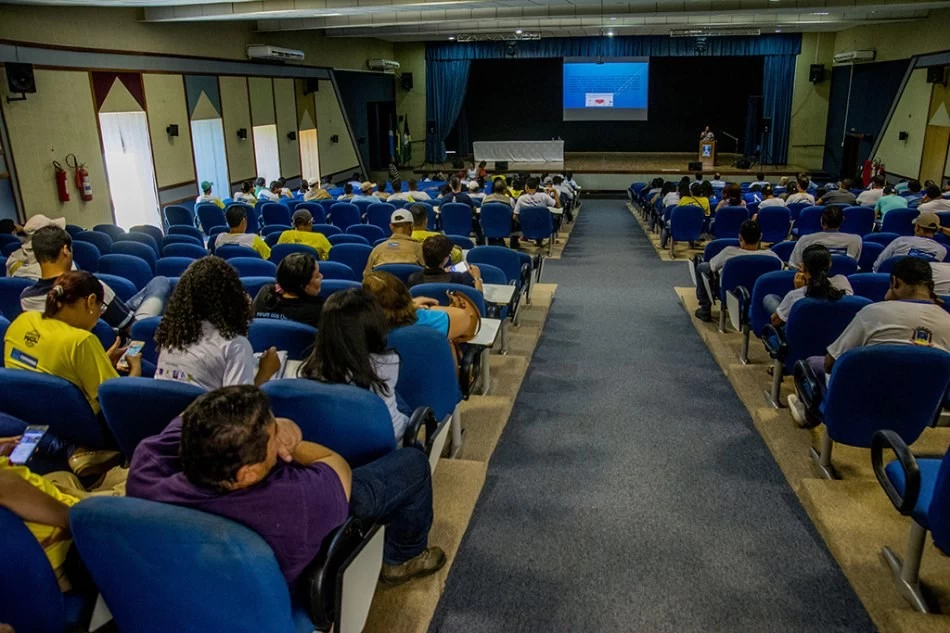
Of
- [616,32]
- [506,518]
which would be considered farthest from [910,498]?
[616,32]

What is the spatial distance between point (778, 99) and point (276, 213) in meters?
14.9

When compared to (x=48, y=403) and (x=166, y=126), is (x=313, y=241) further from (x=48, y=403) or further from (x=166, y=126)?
(x=166, y=126)

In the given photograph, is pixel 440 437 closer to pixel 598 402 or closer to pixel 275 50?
pixel 598 402

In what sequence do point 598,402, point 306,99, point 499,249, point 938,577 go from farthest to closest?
point 306,99
point 499,249
point 598,402
point 938,577

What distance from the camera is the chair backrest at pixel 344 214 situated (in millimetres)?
Result: 9430

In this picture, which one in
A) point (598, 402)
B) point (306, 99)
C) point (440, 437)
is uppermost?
point (306, 99)

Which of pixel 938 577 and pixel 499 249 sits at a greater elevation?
pixel 499 249

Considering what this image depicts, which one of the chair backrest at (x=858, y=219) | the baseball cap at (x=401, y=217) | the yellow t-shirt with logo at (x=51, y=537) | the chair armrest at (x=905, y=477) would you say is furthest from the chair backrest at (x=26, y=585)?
the chair backrest at (x=858, y=219)

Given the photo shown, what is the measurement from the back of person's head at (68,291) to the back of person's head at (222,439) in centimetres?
150

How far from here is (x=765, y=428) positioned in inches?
163

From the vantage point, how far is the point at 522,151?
18547mm

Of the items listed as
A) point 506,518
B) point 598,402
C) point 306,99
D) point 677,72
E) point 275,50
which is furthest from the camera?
point 677,72

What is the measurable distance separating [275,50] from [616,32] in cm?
883

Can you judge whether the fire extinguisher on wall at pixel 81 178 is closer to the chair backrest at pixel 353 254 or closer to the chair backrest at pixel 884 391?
the chair backrest at pixel 353 254
